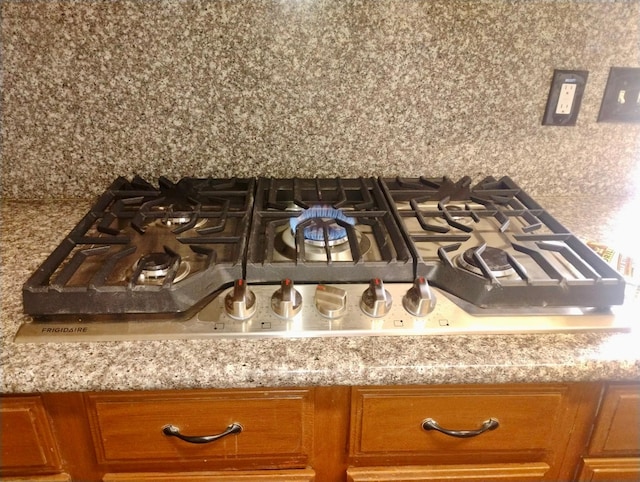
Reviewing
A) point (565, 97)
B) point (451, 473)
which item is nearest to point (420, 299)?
point (451, 473)

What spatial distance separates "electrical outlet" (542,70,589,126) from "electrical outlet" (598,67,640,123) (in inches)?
2.3

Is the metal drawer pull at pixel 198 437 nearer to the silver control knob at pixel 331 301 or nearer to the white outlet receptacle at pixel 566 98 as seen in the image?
the silver control knob at pixel 331 301

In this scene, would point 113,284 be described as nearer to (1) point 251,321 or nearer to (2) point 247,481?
(1) point 251,321

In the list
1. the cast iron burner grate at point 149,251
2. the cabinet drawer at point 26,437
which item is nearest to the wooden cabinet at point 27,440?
the cabinet drawer at point 26,437

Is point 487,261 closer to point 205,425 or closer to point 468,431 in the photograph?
point 468,431

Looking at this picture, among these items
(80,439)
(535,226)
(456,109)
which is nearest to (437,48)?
(456,109)

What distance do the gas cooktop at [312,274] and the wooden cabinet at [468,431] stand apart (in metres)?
0.09

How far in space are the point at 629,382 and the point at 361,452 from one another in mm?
401

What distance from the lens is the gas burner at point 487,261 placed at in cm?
78

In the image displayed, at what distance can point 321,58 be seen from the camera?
3.37 feet

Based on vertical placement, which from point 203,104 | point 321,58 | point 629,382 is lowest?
point 629,382

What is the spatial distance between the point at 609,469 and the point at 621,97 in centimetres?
78

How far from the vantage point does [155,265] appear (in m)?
0.77

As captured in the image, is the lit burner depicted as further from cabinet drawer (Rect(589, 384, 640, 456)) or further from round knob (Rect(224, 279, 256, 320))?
cabinet drawer (Rect(589, 384, 640, 456))
